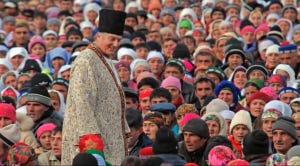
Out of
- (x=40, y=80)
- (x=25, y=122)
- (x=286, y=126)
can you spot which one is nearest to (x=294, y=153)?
(x=286, y=126)

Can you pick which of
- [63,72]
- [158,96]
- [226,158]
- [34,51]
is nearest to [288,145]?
[226,158]

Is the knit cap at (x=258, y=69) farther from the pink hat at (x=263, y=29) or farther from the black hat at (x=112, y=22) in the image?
the black hat at (x=112, y=22)

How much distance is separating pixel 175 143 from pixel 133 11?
52.9ft

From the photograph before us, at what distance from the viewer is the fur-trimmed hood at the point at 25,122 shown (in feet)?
53.3

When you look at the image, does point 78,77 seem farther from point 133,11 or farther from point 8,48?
point 133,11

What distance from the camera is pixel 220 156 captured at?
42.9 feet

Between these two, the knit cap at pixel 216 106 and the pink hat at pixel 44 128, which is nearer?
the pink hat at pixel 44 128

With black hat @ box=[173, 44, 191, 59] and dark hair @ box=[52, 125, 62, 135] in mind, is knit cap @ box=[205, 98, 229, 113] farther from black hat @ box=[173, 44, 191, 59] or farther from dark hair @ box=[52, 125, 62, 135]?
black hat @ box=[173, 44, 191, 59]

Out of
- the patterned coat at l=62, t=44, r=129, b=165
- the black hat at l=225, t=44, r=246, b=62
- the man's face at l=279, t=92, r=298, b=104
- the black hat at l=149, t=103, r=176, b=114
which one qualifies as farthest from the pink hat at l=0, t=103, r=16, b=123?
Answer: the black hat at l=225, t=44, r=246, b=62

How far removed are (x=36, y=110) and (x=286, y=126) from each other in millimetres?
3758

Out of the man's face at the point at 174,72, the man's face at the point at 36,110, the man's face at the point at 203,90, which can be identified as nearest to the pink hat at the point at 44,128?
the man's face at the point at 36,110

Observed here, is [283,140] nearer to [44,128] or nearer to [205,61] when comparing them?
[44,128]

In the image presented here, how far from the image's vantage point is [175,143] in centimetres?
1304

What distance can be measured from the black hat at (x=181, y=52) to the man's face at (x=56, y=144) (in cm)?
715
